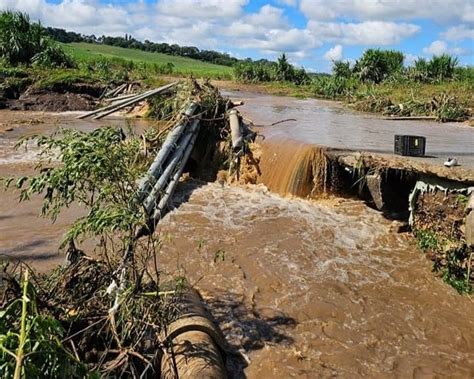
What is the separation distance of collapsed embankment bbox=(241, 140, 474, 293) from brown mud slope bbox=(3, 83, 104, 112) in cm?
1406

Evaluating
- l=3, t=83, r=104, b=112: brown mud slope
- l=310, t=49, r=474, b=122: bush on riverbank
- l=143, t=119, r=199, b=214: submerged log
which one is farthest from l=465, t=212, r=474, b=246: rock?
l=3, t=83, r=104, b=112: brown mud slope

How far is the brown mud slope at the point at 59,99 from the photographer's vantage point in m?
21.9

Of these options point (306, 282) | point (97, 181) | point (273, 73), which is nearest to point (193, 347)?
point (97, 181)

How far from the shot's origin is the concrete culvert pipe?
3787 millimetres

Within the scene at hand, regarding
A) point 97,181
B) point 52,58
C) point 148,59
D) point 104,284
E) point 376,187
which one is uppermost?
point 148,59

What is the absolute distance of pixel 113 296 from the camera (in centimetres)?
407

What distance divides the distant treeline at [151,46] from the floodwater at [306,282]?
2500 inches

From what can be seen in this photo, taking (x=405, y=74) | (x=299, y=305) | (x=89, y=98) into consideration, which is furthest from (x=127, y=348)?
(x=405, y=74)

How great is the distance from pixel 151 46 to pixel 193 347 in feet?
258

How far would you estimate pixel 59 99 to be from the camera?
22.5m

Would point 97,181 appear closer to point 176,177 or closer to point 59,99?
point 176,177

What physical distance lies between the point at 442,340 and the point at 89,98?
20.7m

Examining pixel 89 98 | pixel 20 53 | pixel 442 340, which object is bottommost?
pixel 442 340

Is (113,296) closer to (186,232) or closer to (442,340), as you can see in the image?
(442,340)
